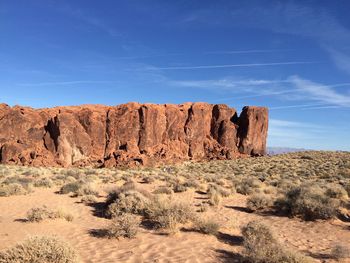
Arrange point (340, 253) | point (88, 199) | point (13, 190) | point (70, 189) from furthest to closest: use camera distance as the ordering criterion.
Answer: point (70, 189), point (13, 190), point (88, 199), point (340, 253)

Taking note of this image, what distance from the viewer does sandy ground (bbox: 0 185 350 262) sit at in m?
8.23

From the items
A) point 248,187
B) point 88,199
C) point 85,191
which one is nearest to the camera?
point 88,199

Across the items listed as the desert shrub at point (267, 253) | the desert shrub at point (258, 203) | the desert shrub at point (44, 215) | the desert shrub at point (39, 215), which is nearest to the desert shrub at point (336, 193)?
the desert shrub at point (258, 203)

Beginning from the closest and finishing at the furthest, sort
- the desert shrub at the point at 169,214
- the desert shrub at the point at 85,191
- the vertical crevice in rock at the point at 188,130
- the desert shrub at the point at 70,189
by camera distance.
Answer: the desert shrub at the point at 169,214
the desert shrub at the point at 85,191
the desert shrub at the point at 70,189
the vertical crevice in rock at the point at 188,130

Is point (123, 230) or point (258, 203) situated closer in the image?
point (123, 230)

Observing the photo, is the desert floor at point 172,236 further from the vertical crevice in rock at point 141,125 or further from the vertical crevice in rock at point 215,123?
the vertical crevice in rock at point 215,123

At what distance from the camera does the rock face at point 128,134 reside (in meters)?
44.6

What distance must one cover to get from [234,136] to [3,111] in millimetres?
37046

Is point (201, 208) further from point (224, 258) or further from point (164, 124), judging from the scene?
point (164, 124)

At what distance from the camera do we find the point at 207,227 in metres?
10.2

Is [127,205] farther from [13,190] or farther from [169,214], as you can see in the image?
[13,190]

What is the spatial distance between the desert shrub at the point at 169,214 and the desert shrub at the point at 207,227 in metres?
0.72

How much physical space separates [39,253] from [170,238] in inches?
168

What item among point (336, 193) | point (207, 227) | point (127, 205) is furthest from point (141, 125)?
point (207, 227)
